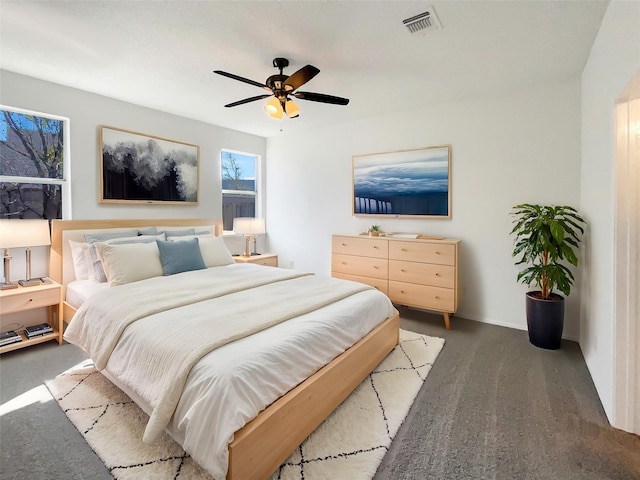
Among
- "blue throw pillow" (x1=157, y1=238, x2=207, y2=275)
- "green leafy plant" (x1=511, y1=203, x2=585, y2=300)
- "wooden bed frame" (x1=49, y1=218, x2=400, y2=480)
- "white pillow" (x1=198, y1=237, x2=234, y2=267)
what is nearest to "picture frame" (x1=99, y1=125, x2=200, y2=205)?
"white pillow" (x1=198, y1=237, x2=234, y2=267)

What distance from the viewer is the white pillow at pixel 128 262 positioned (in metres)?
2.76

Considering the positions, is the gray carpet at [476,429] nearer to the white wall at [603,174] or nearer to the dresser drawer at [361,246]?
the white wall at [603,174]

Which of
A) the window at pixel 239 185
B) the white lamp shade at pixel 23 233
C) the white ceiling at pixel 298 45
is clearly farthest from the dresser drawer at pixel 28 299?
the window at pixel 239 185

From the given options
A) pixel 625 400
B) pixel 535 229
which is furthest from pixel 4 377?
pixel 535 229

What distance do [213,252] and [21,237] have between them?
1.64m

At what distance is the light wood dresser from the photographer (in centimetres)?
338

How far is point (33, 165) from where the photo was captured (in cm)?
315

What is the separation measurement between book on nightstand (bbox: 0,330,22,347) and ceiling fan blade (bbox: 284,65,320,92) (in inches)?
125

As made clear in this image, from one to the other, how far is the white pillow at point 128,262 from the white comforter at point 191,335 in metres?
0.19

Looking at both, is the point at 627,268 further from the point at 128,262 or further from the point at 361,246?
the point at 128,262

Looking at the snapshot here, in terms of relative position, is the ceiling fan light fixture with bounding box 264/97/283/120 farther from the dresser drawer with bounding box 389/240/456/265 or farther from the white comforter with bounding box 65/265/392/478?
the dresser drawer with bounding box 389/240/456/265

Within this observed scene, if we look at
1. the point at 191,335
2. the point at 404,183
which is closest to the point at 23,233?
the point at 191,335

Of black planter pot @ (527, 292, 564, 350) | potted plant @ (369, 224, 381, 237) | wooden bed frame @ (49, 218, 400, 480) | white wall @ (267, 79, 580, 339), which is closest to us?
wooden bed frame @ (49, 218, 400, 480)

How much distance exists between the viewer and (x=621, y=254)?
184 cm
